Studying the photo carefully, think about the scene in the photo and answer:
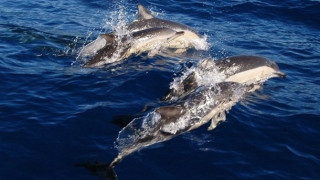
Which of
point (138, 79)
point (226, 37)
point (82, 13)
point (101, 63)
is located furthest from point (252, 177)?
point (82, 13)

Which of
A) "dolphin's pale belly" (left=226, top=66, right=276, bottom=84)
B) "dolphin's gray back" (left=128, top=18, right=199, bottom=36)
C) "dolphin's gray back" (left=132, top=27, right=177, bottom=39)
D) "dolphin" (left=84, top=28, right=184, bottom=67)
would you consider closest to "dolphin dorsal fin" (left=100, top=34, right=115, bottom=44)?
"dolphin" (left=84, top=28, right=184, bottom=67)

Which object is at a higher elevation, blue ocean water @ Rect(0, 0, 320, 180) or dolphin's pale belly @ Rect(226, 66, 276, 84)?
dolphin's pale belly @ Rect(226, 66, 276, 84)

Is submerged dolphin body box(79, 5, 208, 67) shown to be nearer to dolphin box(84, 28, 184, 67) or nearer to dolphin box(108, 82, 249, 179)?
dolphin box(84, 28, 184, 67)

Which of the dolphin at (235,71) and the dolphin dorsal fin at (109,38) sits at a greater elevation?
the dolphin dorsal fin at (109,38)

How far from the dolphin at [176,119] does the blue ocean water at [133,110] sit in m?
0.18

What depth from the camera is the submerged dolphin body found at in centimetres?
1420

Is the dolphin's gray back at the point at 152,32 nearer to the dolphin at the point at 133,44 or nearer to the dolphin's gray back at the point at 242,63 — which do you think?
the dolphin at the point at 133,44

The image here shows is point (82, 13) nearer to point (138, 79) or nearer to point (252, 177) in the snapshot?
point (138, 79)

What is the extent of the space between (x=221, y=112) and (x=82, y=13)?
542 inches

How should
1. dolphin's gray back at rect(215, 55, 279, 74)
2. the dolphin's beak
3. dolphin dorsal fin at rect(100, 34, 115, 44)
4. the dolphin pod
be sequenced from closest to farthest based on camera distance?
1. the dolphin pod
2. dolphin's gray back at rect(215, 55, 279, 74)
3. the dolphin's beak
4. dolphin dorsal fin at rect(100, 34, 115, 44)

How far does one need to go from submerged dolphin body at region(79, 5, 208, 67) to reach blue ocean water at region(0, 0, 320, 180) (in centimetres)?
51

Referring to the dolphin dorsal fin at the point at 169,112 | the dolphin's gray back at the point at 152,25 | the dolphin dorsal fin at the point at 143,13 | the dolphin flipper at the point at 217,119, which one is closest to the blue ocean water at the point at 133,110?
the dolphin flipper at the point at 217,119

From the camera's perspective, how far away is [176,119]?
920 centimetres

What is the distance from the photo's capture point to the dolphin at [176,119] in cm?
872
